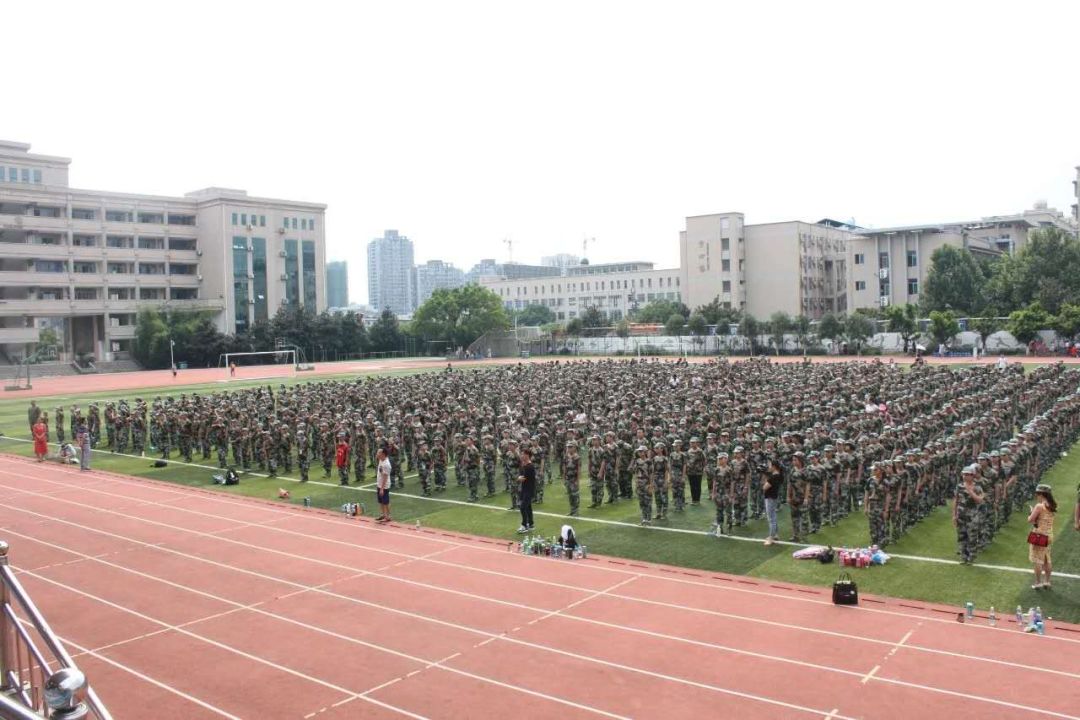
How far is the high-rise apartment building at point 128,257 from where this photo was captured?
248 ft

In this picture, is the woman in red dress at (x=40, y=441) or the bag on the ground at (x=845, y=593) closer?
the bag on the ground at (x=845, y=593)

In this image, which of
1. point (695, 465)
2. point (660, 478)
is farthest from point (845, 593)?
point (695, 465)

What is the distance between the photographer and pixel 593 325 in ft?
299

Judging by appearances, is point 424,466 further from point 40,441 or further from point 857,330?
point 857,330

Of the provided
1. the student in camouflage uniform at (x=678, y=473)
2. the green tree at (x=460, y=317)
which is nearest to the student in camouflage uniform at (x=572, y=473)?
the student in camouflage uniform at (x=678, y=473)

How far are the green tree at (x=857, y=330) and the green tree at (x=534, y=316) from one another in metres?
57.3

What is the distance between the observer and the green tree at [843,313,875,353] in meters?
67.1

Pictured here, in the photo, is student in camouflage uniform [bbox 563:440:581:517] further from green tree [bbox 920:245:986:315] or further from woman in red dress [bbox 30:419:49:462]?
green tree [bbox 920:245:986:315]

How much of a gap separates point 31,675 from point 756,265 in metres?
89.6

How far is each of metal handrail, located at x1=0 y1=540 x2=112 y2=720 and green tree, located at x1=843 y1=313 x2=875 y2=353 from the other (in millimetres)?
Result: 68032

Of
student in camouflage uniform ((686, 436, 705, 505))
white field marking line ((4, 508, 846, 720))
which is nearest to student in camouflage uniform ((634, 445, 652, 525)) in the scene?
student in camouflage uniform ((686, 436, 705, 505))

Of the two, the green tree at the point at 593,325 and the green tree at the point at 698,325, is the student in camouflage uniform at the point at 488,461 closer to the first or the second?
the green tree at the point at 698,325

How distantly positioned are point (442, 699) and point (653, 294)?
112m

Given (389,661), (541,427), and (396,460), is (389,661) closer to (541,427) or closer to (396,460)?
(396,460)
